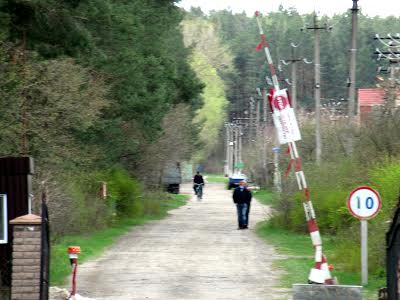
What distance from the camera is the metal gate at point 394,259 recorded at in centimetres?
1502

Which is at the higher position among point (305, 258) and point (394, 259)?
point (394, 259)

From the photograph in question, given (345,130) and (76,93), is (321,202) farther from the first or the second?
(76,93)

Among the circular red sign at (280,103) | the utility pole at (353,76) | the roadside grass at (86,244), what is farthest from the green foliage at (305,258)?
the roadside grass at (86,244)

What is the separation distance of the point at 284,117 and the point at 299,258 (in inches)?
387

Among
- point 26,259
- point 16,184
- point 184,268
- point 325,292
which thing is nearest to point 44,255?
point 26,259

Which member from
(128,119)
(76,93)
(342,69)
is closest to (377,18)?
(342,69)

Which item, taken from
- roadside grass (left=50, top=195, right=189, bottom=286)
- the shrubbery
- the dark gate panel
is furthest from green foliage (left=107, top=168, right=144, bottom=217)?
the dark gate panel

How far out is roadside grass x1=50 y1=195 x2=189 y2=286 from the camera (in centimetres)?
2237

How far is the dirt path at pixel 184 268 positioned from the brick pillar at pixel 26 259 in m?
2.83

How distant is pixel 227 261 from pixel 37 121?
17.8 ft

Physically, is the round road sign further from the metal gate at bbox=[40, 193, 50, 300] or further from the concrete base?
the metal gate at bbox=[40, 193, 50, 300]

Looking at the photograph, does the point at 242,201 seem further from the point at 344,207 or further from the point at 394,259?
the point at 394,259

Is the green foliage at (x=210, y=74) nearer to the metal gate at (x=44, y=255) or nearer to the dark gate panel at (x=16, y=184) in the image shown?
the dark gate panel at (x=16, y=184)

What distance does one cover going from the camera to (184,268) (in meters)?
24.0
